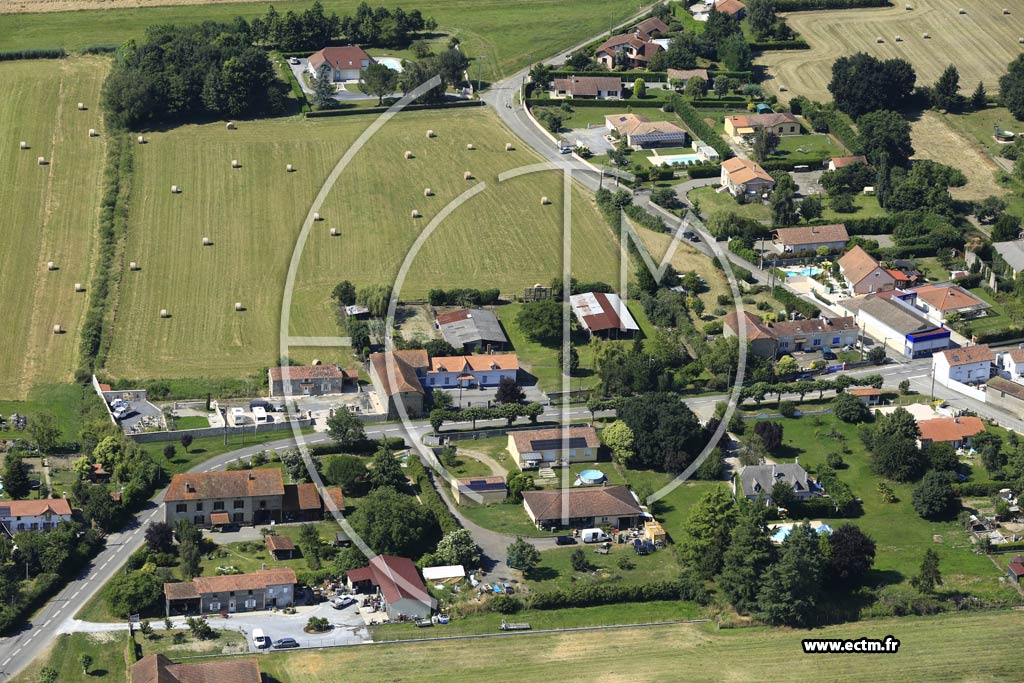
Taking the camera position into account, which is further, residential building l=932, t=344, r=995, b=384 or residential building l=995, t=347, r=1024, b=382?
residential building l=995, t=347, r=1024, b=382

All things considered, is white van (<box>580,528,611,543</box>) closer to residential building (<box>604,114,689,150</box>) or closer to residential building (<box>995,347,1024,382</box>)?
residential building (<box>995,347,1024,382</box>)

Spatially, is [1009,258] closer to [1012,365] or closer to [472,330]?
[1012,365]

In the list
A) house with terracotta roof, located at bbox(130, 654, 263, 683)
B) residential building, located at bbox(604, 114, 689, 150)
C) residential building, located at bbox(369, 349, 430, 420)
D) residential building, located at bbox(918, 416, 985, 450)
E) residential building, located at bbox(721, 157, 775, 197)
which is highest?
residential building, located at bbox(604, 114, 689, 150)

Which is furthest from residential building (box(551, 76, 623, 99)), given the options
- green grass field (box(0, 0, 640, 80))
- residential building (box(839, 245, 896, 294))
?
residential building (box(839, 245, 896, 294))

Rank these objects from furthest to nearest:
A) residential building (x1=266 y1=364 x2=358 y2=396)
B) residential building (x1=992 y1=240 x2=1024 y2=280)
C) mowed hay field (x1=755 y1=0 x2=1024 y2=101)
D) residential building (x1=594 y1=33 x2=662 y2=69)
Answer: residential building (x1=594 y1=33 x2=662 y2=69) → mowed hay field (x1=755 y1=0 x2=1024 y2=101) → residential building (x1=992 y1=240 x2=1024 y2=280) → residential building (x1=266 y1=364 x2=358 y2=396)

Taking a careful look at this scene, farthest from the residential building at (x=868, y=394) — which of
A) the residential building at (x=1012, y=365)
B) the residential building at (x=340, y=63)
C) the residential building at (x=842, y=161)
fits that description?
the residential building at (x=340, y=63)

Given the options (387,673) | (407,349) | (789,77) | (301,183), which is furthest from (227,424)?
(789,77)

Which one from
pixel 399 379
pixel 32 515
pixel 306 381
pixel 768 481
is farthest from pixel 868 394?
pixel 32 515

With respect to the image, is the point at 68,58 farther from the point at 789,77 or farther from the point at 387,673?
the point at 387,673
